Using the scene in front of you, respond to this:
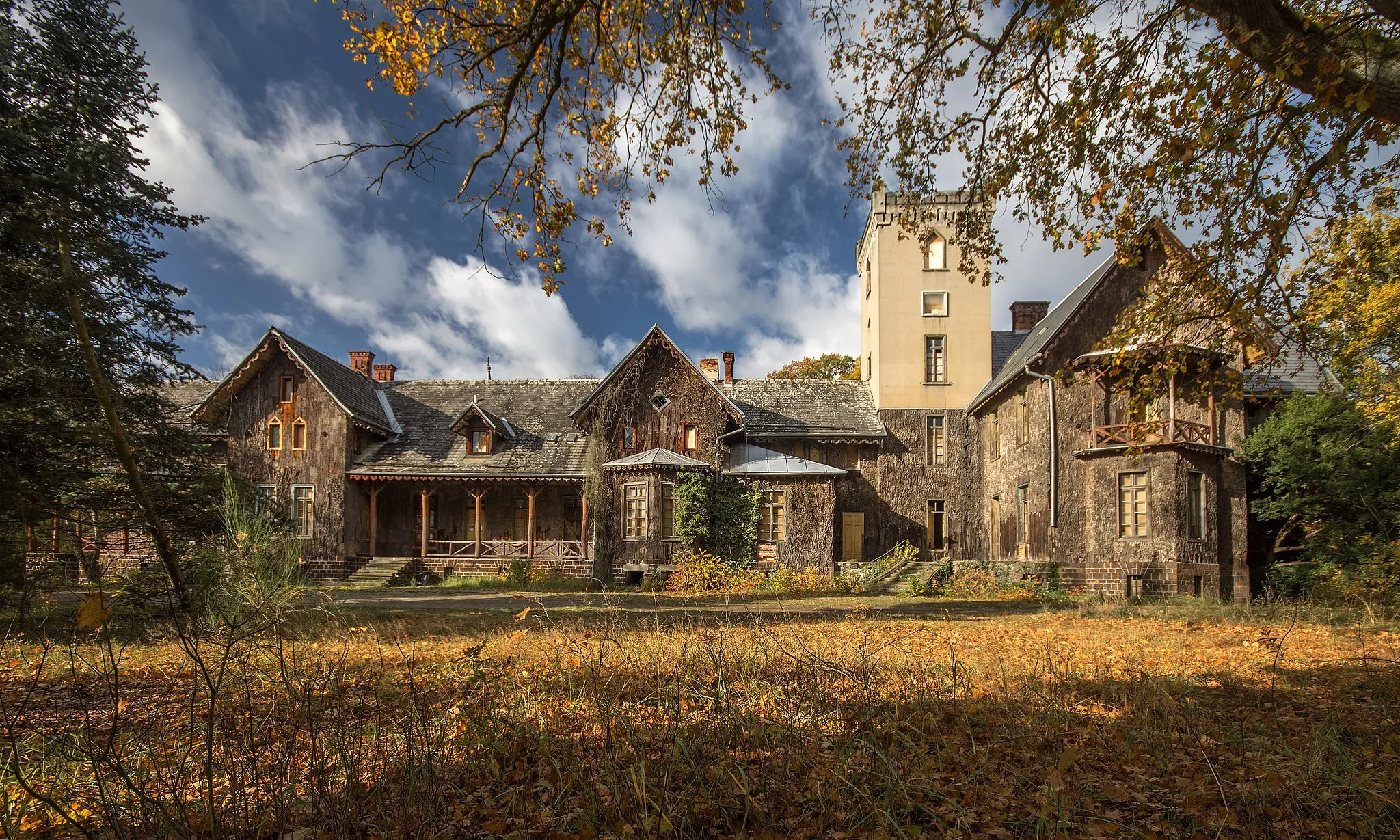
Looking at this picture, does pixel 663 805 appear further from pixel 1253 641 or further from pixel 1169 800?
pixel 1253 641

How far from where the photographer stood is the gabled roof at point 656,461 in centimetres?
2336

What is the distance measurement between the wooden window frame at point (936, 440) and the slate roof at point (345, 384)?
64.9ft

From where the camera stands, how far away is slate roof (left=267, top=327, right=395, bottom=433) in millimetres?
25016

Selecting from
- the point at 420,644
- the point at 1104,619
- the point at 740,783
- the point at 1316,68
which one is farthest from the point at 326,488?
the point at 1316,68

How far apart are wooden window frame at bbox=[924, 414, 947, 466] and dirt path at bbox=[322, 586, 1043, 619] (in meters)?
8.91

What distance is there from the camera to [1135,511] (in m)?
19.0

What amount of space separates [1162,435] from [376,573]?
76.6 ft

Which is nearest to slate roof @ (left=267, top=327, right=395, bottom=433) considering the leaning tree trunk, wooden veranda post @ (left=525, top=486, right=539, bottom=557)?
wooden veranda post @ (left=525, top=486, right=539, bottom=557)

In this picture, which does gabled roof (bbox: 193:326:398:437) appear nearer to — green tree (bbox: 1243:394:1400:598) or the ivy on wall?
the ivy on wall

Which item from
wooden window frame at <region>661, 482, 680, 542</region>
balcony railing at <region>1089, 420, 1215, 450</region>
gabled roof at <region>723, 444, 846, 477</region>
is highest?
balcony railing at <region>1089, 420, 1215, 450</region>

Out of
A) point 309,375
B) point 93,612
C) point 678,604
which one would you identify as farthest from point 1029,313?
point 93,612

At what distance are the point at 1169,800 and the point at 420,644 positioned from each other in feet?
25.7

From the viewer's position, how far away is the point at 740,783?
152 inches

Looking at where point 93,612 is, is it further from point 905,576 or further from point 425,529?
point 425,529
